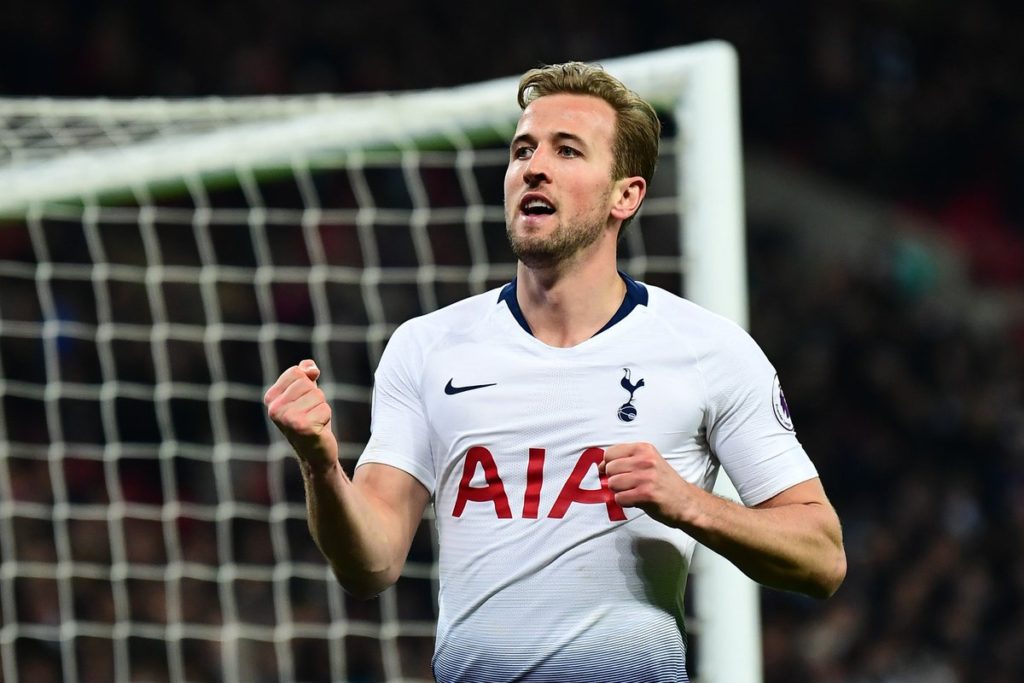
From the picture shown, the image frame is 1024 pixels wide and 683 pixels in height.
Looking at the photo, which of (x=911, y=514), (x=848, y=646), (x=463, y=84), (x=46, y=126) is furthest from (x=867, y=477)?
(x=46, y=126)

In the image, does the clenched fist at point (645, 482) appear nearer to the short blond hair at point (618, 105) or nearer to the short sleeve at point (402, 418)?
the short sleeve at point (402, 418)

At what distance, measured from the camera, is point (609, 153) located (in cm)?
248

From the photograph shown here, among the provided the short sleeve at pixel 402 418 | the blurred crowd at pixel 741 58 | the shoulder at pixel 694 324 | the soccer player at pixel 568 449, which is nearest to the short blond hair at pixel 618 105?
the soccer player at pixel 568 449

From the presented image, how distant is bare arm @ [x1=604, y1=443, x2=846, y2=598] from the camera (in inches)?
81.2

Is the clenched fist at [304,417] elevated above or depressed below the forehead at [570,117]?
below

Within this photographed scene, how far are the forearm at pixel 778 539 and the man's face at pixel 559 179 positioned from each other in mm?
553

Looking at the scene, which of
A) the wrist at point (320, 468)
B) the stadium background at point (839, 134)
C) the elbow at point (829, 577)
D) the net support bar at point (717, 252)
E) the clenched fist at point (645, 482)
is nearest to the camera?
the clenched fist at point (645, 482)

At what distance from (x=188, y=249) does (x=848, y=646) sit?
4.61 metres

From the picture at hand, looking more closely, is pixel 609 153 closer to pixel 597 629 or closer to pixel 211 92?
pixel 597 629

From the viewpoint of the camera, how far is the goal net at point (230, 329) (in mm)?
3670

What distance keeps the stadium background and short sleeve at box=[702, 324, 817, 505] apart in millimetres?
5386

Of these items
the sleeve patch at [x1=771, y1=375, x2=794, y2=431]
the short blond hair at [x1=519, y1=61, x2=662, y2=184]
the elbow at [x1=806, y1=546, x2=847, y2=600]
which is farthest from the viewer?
the short blond hair at [x1=519, y1=61, x2=662, y2=184]

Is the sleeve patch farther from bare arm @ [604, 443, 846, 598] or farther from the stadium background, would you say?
the stadium background

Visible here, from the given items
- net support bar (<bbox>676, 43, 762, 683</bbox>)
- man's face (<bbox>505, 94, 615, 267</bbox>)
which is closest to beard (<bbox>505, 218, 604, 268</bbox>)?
man's face (<bbox>505, 94, 615, 267</bbox>)
